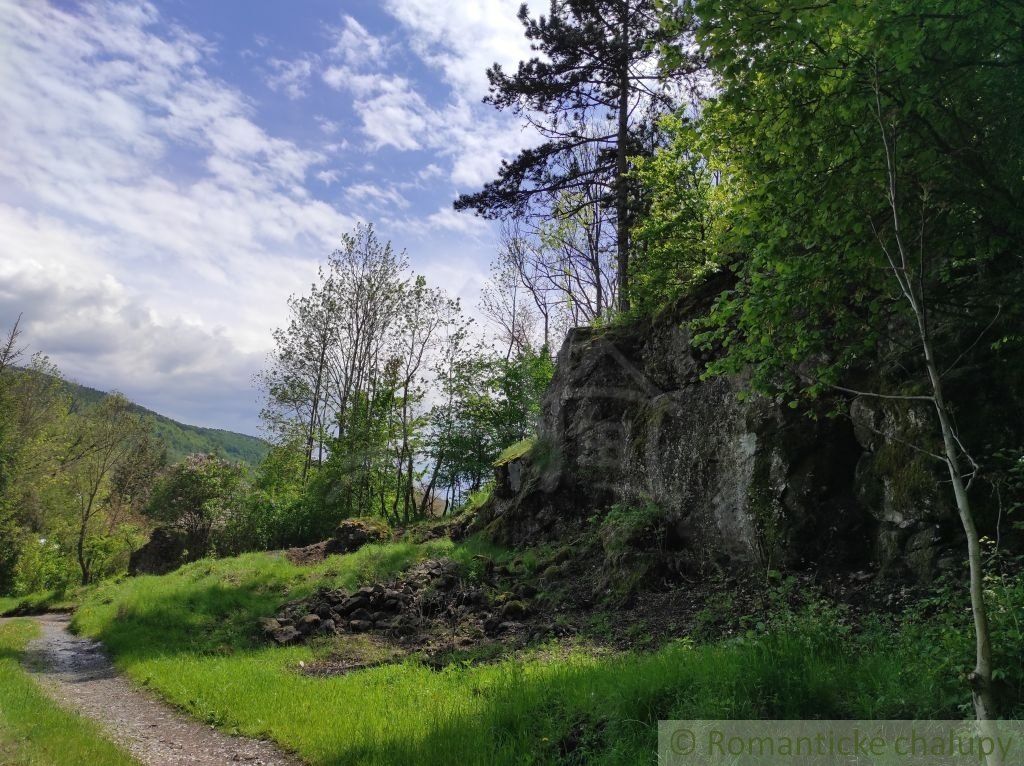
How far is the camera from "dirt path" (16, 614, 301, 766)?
6.15 metres

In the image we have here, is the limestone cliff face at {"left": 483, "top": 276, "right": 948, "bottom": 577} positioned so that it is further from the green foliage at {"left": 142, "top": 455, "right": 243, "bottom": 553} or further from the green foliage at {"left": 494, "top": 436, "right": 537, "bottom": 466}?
the green foliage at {"left": 142, "top": 455, "right": 243, "bottom": 553}

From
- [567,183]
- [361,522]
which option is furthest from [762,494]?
[361,522]

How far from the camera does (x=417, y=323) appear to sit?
30.5 metres

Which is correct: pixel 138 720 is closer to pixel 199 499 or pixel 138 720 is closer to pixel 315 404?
pixel 199 499

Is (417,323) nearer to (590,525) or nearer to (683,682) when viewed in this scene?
(590,525)

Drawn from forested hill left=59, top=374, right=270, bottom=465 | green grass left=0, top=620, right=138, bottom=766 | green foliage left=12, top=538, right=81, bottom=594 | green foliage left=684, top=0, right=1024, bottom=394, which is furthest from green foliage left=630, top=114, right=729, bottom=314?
forested hill left=59, top=374, right=270, bottom=465

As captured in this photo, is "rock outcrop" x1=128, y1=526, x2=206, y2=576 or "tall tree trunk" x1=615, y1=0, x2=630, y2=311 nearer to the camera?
"tall tree trunk" x1=615, y1=0, x2=630, y2=311

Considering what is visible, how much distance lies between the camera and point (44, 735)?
6160mm

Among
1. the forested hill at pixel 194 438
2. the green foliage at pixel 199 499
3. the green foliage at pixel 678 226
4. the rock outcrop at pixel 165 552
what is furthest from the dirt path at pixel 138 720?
the forested hill at pixel 194 438

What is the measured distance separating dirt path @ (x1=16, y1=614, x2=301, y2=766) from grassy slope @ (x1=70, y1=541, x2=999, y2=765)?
21 centimetres

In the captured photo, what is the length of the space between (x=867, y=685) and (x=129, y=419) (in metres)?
38.3

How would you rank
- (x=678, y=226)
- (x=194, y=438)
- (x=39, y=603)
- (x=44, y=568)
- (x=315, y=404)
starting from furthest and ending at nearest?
(x=194, y=438) → (x=315, y=404) → (x=44, y=568) → (x=39, y=603) → (x=678, y=226)

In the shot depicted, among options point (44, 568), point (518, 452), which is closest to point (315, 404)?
point (44, 568)

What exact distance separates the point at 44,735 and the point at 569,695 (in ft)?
17.6
